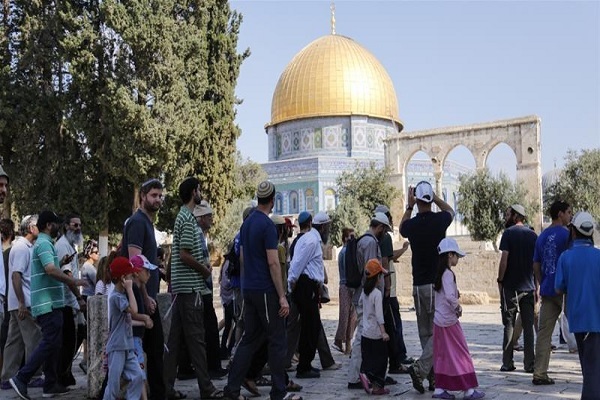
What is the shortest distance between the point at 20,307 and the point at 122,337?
1.65 metres

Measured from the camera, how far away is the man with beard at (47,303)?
6188mm

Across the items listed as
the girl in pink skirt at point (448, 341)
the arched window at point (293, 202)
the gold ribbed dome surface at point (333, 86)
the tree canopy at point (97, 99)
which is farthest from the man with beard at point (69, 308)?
the gold ribbed dome surface at point (333, 86)

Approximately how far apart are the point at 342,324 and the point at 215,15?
15.8 metres

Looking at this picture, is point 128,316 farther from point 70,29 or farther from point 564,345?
point 70,29

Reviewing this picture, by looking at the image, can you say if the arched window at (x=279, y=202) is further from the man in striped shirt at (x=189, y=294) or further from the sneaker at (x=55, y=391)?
the man in striped shirt at (x=189, y=294)

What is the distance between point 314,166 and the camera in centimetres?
5075

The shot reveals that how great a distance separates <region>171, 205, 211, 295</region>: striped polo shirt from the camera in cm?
602

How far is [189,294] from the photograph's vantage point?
6.01 meters

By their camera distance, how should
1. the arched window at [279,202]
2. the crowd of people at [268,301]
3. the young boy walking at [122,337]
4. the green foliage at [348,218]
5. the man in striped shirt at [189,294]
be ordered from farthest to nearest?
the arched window at [279,202], the green foliage at [348,218], the man in striped shirt at [189,294], the crowd of people at [268,301], the young boy walking at [122,337]

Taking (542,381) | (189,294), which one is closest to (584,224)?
(542,381)

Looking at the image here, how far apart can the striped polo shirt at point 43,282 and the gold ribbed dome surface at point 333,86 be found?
46571 millimetres

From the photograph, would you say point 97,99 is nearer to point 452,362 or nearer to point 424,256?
point 424,256

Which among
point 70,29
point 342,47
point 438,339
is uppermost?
point 342,47

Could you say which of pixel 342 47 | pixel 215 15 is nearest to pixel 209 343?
pixel 215 15
